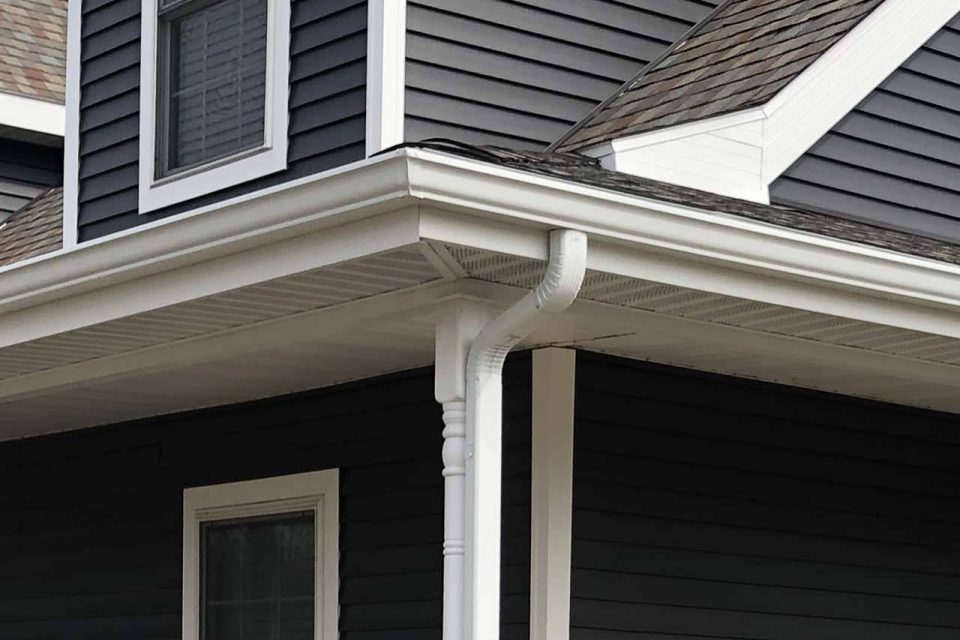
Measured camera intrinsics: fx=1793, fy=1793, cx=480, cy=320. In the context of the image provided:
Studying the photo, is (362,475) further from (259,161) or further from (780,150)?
(780,150)

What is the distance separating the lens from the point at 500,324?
5.58m

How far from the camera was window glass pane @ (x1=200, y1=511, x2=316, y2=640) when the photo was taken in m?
7.77

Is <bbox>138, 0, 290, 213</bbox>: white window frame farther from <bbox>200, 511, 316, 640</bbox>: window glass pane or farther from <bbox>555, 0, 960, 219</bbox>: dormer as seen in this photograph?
<bbox>200, 511, 316, 640</bbox>: window glass pane

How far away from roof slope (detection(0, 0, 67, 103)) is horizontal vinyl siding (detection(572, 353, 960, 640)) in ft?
17.4

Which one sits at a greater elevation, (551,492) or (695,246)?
(695,246)

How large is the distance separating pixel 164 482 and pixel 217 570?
56 cm

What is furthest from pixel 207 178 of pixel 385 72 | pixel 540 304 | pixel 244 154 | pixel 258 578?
pixel 540 304

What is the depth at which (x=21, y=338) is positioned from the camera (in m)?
6.64

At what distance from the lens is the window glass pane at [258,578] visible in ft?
25.5

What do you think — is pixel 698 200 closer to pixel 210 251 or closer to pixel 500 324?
pixel 500 324

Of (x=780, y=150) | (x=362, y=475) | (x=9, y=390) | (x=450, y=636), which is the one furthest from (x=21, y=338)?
(x=780, y=150)

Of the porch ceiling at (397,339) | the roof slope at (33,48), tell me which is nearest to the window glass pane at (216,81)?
the porch ceiling at (397,339)

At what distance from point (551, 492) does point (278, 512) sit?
1.73 m

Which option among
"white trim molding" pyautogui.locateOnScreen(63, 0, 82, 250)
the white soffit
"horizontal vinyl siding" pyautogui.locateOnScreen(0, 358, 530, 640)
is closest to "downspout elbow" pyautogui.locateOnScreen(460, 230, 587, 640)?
"horizontal vinyl siding" pyautogui.locateOnScreen(0, 358, 530, 640)
